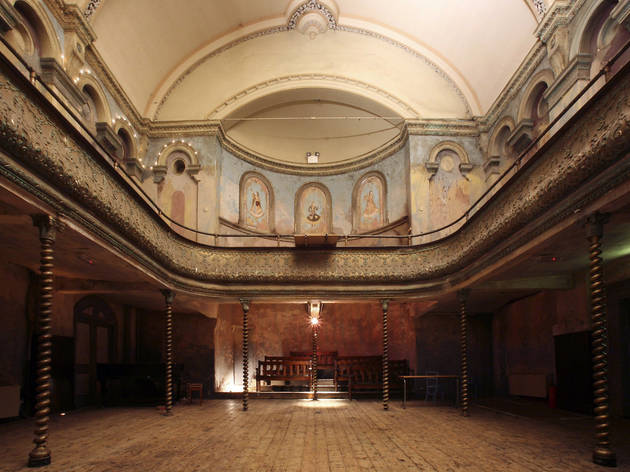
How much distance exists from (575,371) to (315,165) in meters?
12.8

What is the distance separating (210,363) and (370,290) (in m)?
6.72

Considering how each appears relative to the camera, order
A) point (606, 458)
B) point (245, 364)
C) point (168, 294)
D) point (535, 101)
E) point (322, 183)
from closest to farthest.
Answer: point (606, 458) < point (168, 294) < point (245, 364) < point (535, 101) < point (322, 183)

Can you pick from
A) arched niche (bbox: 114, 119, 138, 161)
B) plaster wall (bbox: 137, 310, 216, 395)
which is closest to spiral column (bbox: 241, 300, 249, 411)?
plaster wall (bbox: 137, 310, 216, 395)

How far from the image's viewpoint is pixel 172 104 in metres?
19.0

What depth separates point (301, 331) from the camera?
21031 mm

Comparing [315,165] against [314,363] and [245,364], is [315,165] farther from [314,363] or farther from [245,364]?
[245,364]

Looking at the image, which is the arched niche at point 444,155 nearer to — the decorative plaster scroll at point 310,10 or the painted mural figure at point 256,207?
the decorative plaster scroll at point 310,10

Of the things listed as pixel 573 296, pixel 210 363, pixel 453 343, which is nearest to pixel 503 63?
pixel 573 296

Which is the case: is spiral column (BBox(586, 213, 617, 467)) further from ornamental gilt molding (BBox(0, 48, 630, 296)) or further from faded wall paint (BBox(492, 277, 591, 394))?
faded wall paint (BBox(492, 277, 591, 394))

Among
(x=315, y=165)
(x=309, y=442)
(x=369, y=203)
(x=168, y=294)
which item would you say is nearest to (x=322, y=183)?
(x=315, y=165)

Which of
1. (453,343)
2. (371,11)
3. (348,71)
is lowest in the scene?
(453,343)

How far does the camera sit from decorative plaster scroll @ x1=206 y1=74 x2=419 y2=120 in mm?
19219

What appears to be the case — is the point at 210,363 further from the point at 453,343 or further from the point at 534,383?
the point at 534,383

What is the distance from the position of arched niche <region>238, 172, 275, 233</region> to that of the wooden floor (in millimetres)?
8668
